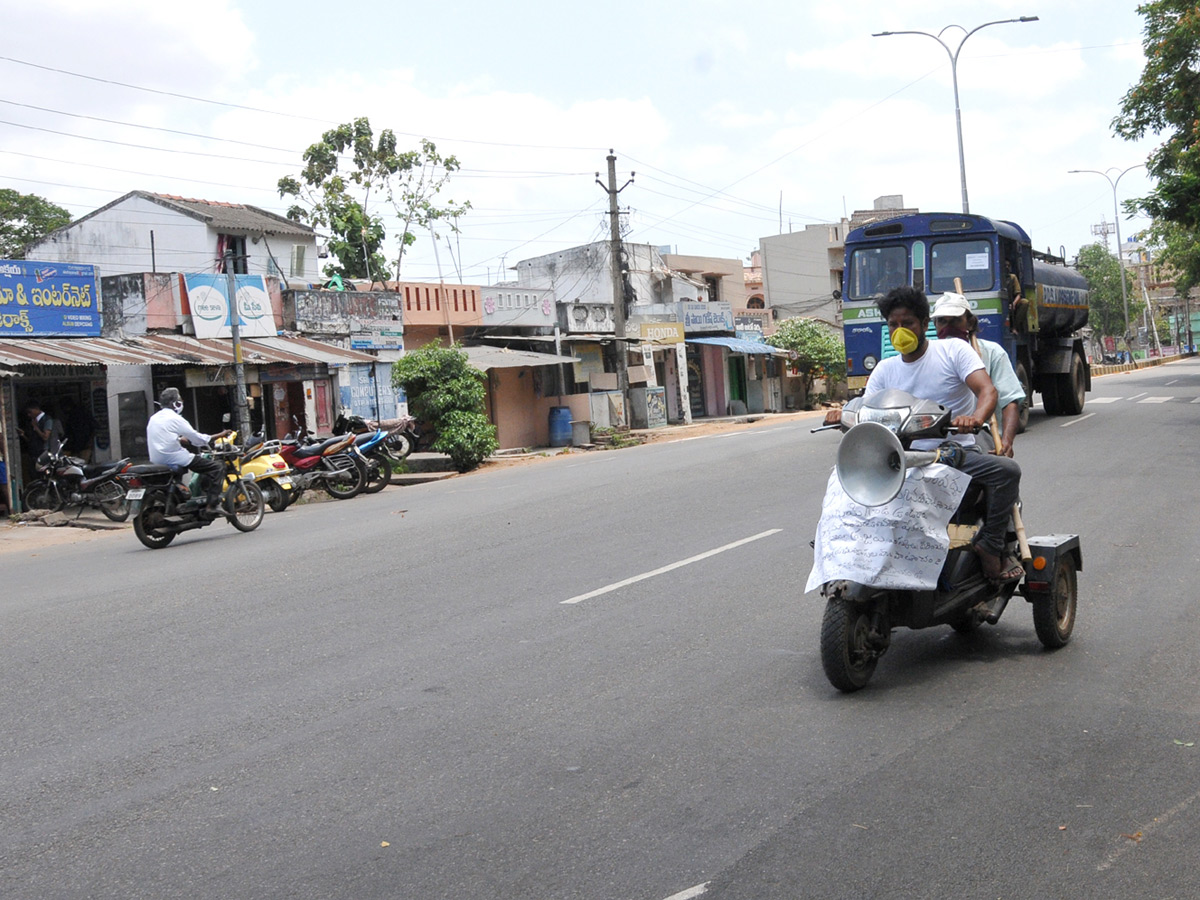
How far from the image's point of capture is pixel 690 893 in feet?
11.2

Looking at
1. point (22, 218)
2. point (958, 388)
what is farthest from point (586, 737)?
point (22, 218)

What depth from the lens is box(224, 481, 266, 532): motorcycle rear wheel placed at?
1340 cm

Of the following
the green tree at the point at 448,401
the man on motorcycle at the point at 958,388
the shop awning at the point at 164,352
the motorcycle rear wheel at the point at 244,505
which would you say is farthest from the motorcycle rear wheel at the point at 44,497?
the man on motorcycle at the point at 958,388

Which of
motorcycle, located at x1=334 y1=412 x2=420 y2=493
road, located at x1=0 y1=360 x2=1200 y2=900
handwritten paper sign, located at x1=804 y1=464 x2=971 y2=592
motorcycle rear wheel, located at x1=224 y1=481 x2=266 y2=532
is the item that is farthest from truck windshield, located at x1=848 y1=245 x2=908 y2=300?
handwritten paper sign, located at x1=804 y1=464 x2=971 y2=592

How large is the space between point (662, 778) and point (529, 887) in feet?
3.23

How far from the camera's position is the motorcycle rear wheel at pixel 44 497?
17984 millimetres

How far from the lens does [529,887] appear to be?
3484 millimetres

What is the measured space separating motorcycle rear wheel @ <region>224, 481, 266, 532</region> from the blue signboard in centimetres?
762

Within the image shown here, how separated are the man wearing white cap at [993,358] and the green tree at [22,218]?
44942 millimetres

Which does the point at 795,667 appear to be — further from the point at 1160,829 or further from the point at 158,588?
the point at 158,588

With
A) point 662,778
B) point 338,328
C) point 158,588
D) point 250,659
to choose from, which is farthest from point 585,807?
point 338,328

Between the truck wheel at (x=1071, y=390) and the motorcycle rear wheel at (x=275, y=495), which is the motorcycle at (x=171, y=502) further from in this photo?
the truck wheel at (x=1071, y=390)

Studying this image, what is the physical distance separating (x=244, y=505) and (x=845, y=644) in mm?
10248

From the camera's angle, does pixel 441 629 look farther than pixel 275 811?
Yes
